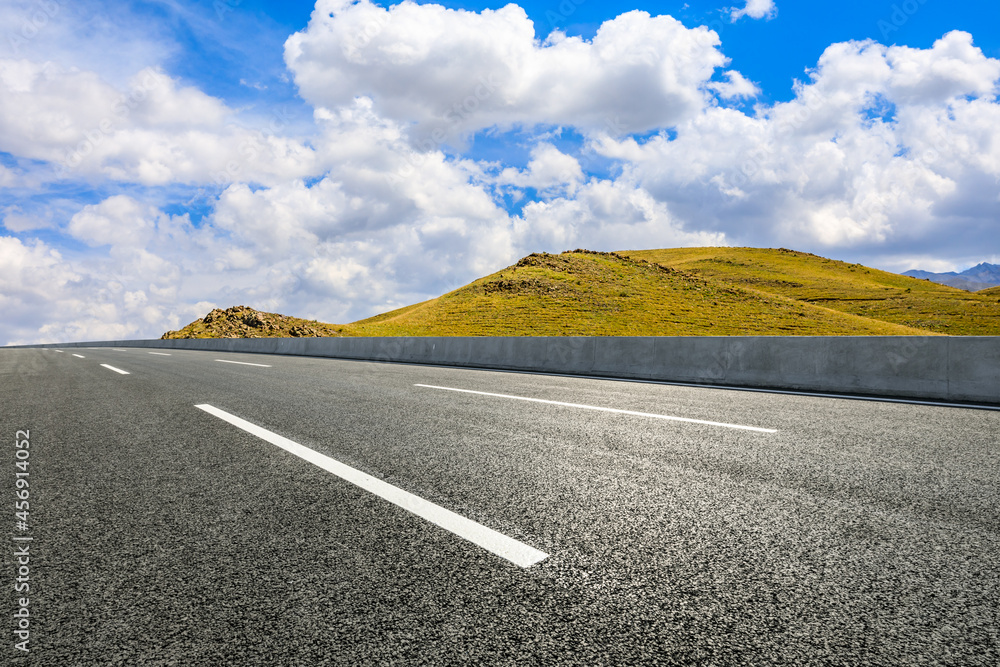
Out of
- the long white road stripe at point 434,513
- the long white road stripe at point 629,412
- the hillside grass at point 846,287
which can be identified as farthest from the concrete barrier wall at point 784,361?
the hillside grass at point 846,287

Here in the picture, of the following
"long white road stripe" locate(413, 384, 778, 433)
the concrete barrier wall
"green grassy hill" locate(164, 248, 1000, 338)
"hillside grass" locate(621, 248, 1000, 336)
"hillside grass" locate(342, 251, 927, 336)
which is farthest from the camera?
"hillside grass" locate(621, 248, 1000, 336)

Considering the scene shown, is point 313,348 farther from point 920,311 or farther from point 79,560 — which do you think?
point 920,311

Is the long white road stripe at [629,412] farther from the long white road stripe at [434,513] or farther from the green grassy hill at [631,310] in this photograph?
the green grassy hill at [631,310]

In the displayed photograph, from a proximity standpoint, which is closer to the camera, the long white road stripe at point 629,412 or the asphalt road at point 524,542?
the asphalt road at point 524,542

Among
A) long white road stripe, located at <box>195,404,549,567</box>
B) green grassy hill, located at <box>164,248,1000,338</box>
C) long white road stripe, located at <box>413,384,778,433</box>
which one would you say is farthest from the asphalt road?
green grassy hill, located at <box>164,248,1000,338</box>

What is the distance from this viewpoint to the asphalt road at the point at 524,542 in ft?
6.07

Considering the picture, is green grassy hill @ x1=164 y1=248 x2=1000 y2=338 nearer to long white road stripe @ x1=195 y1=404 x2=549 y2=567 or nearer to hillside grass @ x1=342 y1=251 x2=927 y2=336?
hillside grass @ x1=342 y1=251 x2=927 y2=336

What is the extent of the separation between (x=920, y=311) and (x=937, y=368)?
310ft

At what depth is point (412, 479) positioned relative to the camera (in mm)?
3703

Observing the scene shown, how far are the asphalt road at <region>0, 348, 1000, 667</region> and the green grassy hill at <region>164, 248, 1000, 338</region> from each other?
4834cm

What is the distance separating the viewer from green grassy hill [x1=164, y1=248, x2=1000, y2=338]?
192 feet

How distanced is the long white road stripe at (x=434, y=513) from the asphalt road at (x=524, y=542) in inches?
2.3

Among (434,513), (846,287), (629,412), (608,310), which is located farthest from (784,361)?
(846,287)

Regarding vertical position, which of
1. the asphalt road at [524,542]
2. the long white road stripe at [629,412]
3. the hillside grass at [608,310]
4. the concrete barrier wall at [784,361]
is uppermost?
the hillside grass at [608,310]
